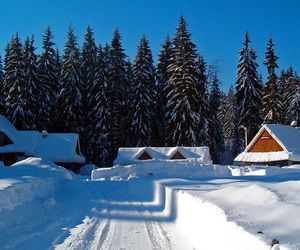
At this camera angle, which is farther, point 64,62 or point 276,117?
point 64,62

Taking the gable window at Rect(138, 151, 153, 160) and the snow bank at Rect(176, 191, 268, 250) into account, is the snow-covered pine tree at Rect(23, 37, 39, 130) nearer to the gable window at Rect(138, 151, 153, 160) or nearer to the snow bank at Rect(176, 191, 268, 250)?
the gable window at Rect(138, 151, 153, 160)

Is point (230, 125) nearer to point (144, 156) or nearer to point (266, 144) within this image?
point (144, 156)

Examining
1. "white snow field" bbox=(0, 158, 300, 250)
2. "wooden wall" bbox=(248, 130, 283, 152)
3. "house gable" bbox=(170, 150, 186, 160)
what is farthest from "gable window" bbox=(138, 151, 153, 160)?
"white snow field" bbox=(0, 158, 300, 250)

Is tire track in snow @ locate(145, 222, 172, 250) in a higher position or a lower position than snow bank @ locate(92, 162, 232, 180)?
lower

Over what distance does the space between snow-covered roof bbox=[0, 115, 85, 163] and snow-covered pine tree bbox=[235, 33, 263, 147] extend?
803 inches

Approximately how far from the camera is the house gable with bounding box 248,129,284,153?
42.2m

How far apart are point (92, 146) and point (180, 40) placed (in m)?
17.0

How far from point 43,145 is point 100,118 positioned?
7.32m

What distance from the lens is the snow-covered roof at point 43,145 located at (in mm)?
44812

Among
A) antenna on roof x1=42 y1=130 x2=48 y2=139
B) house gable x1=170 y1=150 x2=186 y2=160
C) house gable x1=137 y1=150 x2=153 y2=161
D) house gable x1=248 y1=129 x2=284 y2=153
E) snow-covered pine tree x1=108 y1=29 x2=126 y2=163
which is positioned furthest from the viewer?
snow-covered pine tree x1=108 y1=29 x2=126 y2=163

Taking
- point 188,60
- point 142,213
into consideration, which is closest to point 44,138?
point 188,60

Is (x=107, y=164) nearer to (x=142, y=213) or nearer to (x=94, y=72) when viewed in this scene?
(x=94, y=72)

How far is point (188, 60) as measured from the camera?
5075 cm

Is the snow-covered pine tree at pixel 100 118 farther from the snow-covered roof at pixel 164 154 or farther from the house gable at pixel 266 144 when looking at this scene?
the house gable at pixel 266 144
